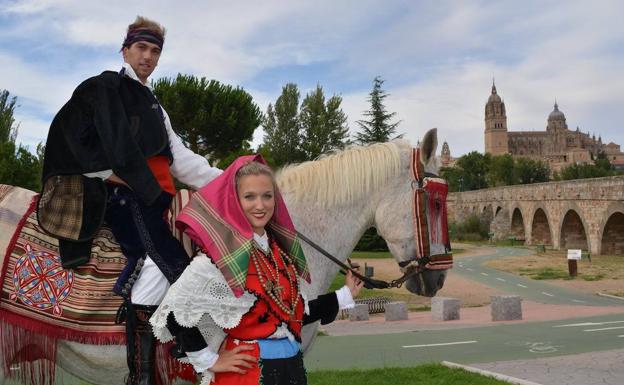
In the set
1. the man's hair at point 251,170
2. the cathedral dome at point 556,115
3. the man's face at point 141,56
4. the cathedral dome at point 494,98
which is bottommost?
the man's hair at point 251,170

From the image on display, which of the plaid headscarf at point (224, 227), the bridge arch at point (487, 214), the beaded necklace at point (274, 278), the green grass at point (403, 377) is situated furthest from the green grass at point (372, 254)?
the plaid headscarf at point (224, 227)

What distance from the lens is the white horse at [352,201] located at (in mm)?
3393

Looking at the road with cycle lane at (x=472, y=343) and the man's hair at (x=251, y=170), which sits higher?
the man's hair at (x=251, y=170)

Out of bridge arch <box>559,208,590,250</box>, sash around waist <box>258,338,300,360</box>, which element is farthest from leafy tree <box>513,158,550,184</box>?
sash around waist <box>258,338,300,360</box>

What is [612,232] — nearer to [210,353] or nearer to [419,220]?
[419,220]

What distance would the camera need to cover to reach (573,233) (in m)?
44.9

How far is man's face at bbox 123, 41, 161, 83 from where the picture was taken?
3.03 meters

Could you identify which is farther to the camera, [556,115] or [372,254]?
[556,115]

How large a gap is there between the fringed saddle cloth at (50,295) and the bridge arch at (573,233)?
1774 inches

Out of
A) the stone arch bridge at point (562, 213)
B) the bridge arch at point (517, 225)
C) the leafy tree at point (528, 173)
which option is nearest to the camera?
the stone arch bridge at point (562, 213)

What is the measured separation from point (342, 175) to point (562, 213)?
143 ft

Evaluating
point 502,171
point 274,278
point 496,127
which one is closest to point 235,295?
point 274,278

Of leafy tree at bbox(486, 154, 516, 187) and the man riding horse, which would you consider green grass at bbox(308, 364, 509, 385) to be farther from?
leafy tree at bbox(486, 154, 516, 187)

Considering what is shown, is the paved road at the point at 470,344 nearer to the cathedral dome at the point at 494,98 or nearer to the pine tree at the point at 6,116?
the pine tree at the point at 6,116
